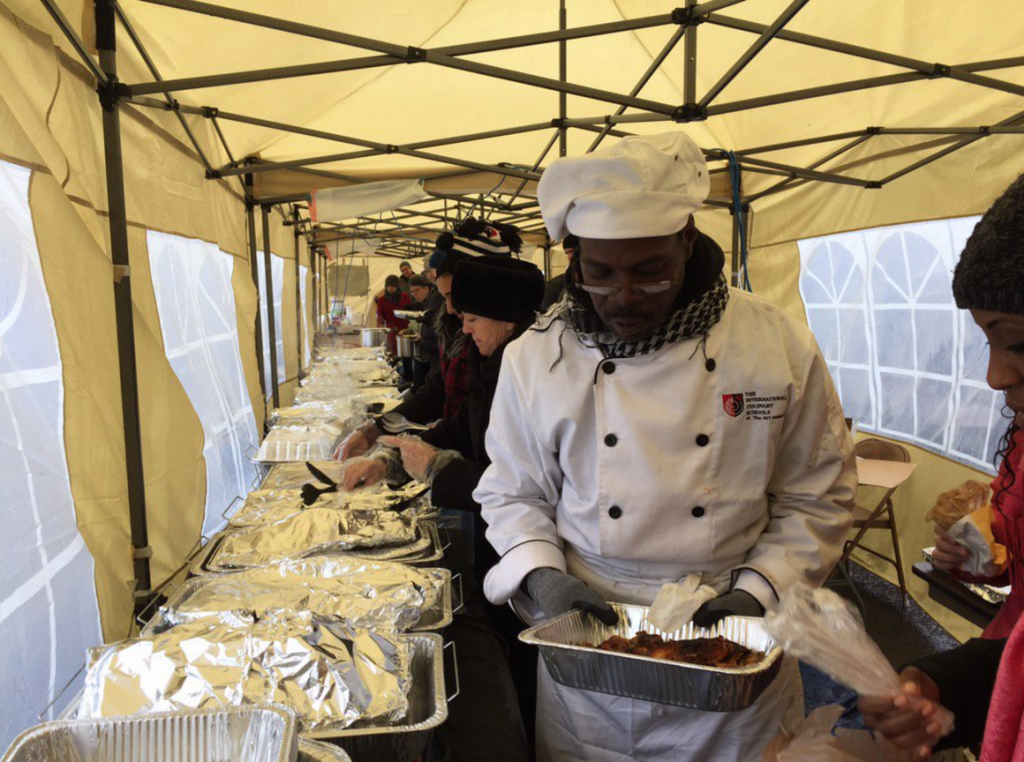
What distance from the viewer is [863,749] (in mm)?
854

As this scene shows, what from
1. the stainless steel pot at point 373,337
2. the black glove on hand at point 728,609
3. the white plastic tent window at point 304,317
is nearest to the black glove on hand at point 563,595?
the black glove on hand at point 728,609

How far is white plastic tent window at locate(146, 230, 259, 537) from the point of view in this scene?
283 centimetres

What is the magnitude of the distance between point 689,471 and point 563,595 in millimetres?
275

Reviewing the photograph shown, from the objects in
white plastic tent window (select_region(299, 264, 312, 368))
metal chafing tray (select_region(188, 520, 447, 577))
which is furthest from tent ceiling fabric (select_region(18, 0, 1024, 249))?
white plastic tent window (select_region(299, 264, 312, 368))

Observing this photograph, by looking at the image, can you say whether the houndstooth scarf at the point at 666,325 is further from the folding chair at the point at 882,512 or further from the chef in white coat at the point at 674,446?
the folding chair at the point at 882,512

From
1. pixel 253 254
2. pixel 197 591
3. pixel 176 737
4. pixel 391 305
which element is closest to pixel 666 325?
pixel 176 737

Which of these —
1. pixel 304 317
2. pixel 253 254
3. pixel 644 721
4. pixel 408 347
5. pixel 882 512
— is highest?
pixel 253 254

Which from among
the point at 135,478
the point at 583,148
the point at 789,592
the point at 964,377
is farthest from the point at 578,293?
the point at 583,148

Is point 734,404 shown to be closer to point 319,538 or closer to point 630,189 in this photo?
point 630,189

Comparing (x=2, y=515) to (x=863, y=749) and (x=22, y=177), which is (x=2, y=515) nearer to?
(x=22, y=177)

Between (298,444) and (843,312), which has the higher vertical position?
(843,312)

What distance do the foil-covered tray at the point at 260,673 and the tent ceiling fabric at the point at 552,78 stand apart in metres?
1.38

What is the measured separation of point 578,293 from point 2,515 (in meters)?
1.18

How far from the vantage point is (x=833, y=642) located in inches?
32.8
